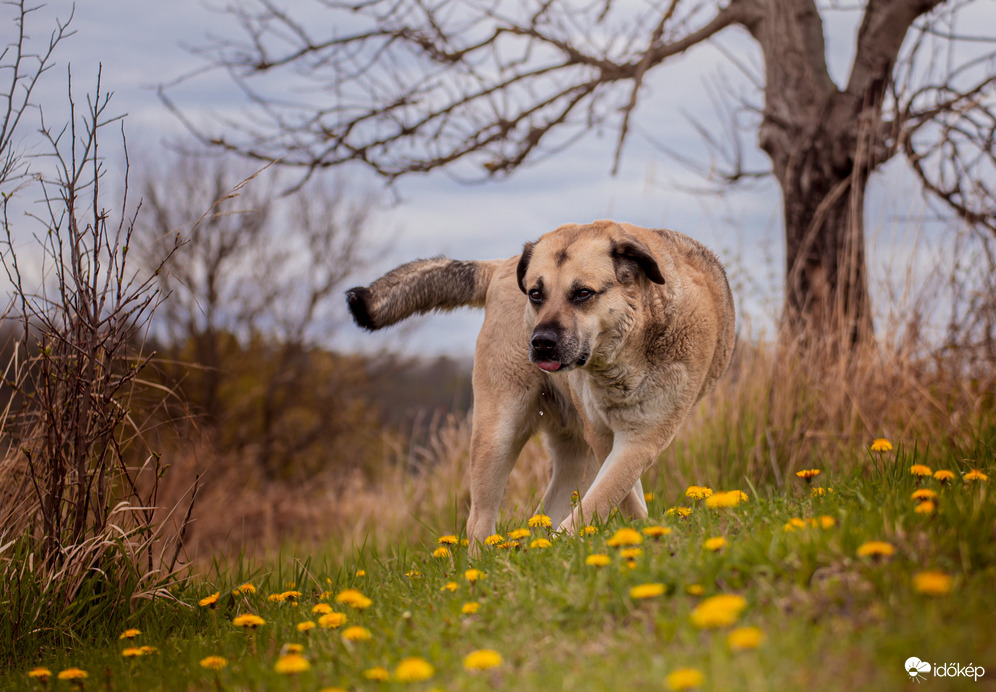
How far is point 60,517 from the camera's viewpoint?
13.5 feet

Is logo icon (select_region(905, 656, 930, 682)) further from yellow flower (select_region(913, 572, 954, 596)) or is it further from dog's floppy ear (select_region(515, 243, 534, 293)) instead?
dog's floppy ear (select_region(515, 243, 534, 293))

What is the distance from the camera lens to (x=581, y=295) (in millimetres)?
4266

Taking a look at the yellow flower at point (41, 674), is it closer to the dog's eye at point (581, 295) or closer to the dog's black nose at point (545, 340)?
the dog's black nose at point (545, 340)

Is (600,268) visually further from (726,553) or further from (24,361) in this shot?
(24,361)

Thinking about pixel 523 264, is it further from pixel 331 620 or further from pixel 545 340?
pixel 331 620

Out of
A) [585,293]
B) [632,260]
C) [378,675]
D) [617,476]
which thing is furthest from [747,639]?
[632,260]

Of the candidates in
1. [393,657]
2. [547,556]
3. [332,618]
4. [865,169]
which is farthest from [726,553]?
[865,169]

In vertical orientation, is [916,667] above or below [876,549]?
below

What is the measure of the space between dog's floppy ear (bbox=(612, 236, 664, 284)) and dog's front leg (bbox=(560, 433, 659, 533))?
87 centimetres

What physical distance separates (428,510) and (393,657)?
617cm

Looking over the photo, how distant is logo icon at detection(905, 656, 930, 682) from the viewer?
6.38 feet

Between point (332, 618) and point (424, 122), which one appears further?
point (424, 122)

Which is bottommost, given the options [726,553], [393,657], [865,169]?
[393,657]

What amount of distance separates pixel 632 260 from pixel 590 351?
1.90 feet
